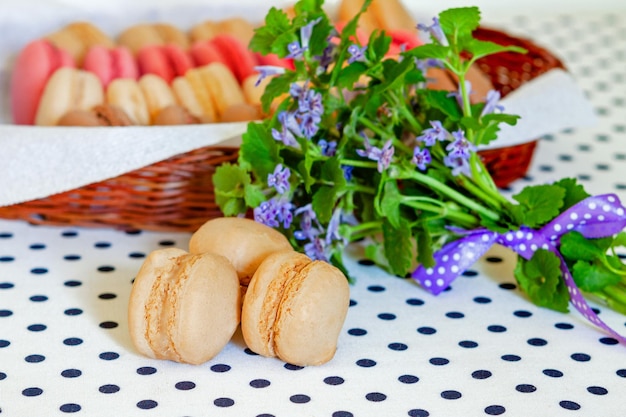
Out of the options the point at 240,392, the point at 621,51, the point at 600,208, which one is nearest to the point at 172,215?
the point at 240,392

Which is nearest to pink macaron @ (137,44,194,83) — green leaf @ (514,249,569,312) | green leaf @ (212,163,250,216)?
green leaf @ (212,163,250,216)

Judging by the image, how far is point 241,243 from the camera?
0.87 m

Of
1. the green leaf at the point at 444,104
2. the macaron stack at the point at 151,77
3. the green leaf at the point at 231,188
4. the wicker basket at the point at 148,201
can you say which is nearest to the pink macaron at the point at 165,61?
the macaron stack at the point at 151,77

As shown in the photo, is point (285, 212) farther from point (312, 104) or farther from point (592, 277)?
point (592, 277)

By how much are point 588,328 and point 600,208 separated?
0.37ft

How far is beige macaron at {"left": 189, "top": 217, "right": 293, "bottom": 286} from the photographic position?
2.85 feet

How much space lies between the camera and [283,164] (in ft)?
3.03

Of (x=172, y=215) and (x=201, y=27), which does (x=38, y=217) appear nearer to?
(x=172, y=215)

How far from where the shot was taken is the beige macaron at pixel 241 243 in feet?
2.85

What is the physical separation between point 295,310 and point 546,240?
282 mm

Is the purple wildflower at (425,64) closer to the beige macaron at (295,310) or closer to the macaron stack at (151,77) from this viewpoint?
the macaron stack at (151,77)

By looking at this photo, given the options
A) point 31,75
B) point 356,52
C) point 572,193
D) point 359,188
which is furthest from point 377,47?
point 31,75

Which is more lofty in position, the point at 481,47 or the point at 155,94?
the point at 481,47

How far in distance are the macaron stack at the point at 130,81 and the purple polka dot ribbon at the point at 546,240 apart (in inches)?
12.7
